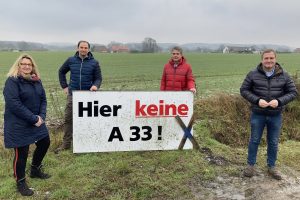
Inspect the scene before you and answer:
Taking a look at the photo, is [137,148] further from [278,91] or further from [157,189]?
[278,91]

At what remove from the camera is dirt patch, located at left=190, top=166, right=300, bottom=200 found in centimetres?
544

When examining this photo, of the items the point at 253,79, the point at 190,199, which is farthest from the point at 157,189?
the point at 253,79

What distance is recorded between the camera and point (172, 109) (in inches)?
283

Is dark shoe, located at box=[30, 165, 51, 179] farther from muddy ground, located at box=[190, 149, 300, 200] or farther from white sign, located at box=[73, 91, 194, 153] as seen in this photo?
muddy ground, located at box=[190, 149, 300, 200]

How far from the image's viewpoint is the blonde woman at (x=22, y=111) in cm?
510

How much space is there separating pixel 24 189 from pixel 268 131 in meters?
4.14

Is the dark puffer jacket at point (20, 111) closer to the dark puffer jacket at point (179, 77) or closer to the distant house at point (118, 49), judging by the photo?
the dark puffer jacket at point (179, 77)

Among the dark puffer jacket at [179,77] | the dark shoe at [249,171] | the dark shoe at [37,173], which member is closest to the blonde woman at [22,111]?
the dark shoe at [37,173]

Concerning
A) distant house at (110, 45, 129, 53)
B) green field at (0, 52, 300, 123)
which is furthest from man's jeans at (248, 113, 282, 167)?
distant house at (110, 45, 129, 53)

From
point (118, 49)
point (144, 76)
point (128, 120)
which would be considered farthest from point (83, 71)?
point (118, 49)

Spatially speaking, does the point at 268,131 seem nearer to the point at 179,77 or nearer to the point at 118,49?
the point at 179,77

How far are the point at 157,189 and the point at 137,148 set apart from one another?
64.5 inches

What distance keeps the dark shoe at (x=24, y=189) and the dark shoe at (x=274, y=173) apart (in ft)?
13.2

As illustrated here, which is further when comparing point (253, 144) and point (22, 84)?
point (253, 144)
